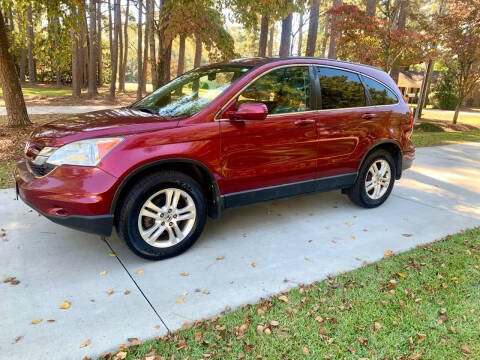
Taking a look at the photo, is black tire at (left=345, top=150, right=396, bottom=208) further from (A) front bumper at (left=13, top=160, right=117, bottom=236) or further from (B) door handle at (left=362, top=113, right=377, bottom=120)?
(A) front bumper at (left=13, top=160, right=117, bottom=236)

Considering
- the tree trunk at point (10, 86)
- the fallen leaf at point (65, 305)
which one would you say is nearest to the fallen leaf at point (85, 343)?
the fallen leaf at point (65, 305)

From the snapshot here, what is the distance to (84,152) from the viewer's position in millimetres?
3020

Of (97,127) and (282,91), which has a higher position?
(282,91)

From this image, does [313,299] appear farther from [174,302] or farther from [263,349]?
[174,302]

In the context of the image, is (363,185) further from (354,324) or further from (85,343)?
(85,343)

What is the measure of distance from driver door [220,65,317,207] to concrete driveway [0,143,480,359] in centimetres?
59

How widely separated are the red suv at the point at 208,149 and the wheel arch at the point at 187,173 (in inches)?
0.4

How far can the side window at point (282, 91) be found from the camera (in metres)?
3.79

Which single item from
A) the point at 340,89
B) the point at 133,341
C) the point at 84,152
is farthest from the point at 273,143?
the point at 133,341

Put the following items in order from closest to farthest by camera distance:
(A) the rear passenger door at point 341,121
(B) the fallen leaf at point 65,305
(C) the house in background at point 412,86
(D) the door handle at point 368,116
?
(B) the fallen leaf at point 65,305 → (A) the rear passenger door at point 341,121 → (D) the door handle at point 368,116 → (C) the house in background at point 412,86

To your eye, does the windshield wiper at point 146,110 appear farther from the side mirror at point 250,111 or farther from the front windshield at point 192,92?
the side mirror at point 250,111

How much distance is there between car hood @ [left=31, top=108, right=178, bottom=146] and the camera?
308cm

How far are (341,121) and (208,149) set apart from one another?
5.94ft

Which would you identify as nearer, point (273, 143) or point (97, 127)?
point (97, 127)
